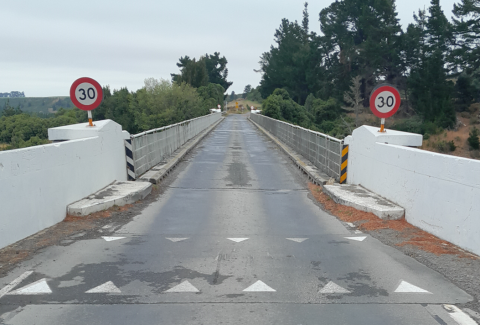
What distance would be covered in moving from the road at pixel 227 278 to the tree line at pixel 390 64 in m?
51.1

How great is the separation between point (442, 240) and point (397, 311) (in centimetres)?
288

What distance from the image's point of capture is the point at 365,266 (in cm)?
575

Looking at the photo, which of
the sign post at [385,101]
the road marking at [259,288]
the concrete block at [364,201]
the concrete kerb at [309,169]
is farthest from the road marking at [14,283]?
the concrete kerb at [309,169]

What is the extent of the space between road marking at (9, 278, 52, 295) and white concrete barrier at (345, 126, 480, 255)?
18.5 ft

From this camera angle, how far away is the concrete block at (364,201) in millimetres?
8172

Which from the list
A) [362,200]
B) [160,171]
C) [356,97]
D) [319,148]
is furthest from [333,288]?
[356,97]

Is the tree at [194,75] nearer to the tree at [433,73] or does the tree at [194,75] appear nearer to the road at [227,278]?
the tree at [433,73]

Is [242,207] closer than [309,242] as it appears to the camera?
No

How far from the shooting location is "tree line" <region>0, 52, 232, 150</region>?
78.1 metres

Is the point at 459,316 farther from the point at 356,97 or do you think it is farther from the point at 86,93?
the point at 356,97

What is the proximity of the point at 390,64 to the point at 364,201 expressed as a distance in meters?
57.7

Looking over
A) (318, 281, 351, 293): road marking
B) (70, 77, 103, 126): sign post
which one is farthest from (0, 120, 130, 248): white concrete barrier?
(318, 281, 351, 293): road marking

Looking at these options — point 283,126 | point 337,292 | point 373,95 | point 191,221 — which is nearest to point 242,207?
point 191,221

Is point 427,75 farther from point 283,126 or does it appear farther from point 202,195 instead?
point 202,195
